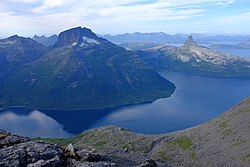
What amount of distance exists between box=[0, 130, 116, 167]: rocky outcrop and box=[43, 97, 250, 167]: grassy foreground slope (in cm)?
4130

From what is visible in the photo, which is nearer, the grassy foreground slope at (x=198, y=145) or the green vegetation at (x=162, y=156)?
the grassy foreground slope at (x=198, y=145)

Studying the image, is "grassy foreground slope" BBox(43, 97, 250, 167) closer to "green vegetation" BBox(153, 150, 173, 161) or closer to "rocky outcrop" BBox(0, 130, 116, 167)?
"green vegetation" BBox(153, 150, 173, 161)

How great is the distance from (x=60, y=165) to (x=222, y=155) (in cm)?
6435

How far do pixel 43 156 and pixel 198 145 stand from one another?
242 ft

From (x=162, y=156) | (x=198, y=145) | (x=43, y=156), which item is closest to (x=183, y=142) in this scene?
(x=198, y=145)

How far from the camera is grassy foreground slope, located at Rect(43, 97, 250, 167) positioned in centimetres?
8738

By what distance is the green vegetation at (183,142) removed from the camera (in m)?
104

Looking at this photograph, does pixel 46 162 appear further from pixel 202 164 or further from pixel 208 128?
pixel 208 128

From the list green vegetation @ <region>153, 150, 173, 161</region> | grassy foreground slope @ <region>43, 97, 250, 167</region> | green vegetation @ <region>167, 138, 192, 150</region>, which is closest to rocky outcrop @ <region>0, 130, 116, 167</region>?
grassy foreground slope @ <region>43, 97, 250, 167</region>

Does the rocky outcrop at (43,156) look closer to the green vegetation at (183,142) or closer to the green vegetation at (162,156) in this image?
the green vegetation at (162,156)

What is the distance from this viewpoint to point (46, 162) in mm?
34781

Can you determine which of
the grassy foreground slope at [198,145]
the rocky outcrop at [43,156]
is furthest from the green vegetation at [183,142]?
the rocky outcrop at [43,156]

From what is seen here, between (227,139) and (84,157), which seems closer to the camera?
(84,157)

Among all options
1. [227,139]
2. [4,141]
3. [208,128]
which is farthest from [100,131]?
[4,141]
